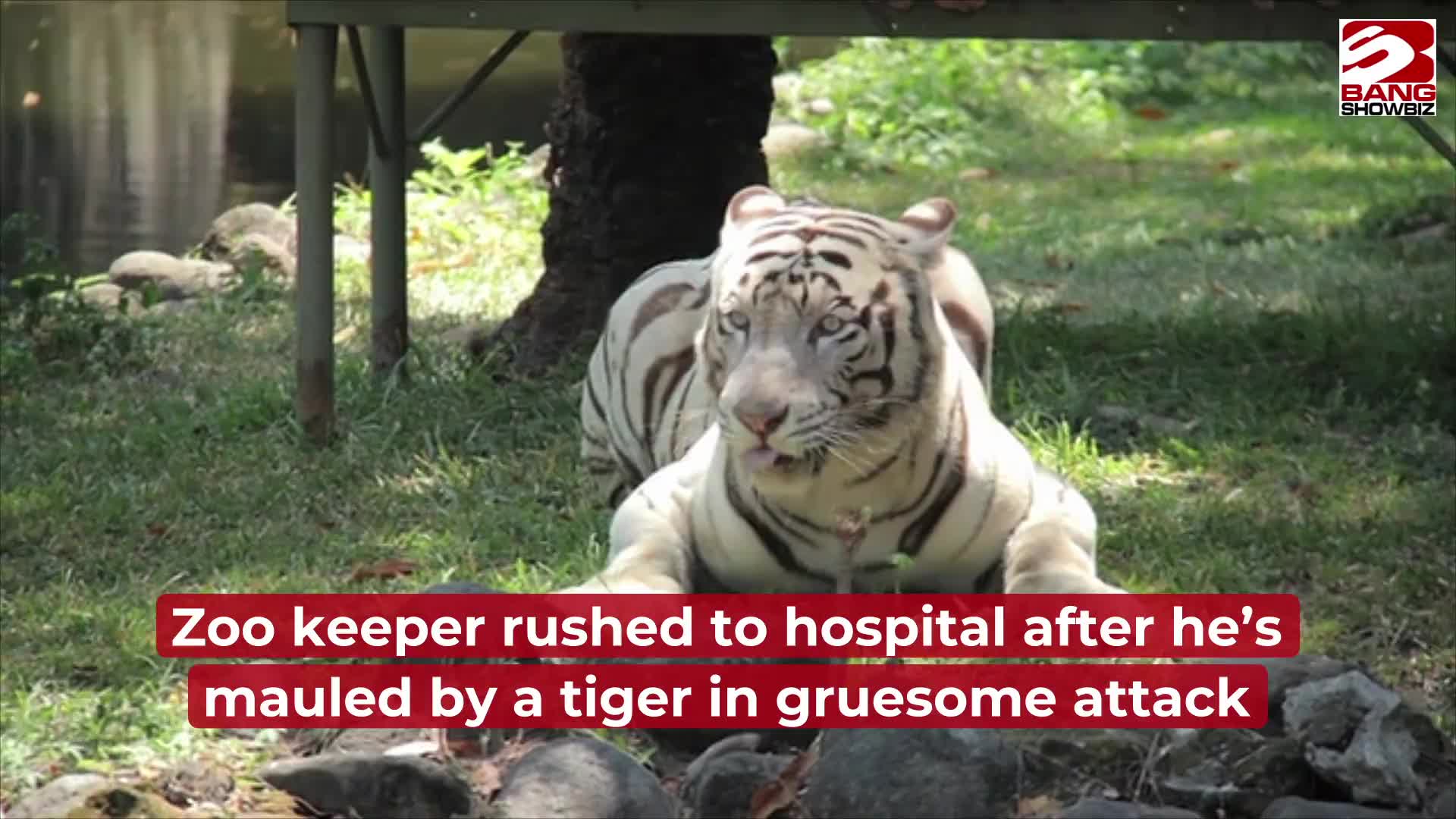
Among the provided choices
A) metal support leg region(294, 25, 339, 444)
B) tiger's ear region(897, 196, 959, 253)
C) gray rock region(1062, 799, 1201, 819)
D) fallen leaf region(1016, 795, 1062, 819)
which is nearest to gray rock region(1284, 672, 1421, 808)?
gray rock region(1062, 799, 1201, 819)

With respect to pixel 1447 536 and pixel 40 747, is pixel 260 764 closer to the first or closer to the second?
pixel 40 747

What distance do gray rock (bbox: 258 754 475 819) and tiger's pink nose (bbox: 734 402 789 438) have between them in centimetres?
94

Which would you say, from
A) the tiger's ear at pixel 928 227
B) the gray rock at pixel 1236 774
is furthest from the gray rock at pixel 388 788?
the tiger's ear at pixel 928 227

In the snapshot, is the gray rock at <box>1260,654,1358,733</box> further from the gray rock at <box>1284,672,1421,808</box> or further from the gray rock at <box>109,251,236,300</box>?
the gray rock at <box>109,251,236,300</box>

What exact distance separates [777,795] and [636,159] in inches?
147

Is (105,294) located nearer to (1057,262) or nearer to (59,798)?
(1057,262)

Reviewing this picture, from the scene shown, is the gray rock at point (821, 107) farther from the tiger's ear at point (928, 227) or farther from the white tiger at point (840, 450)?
the tiger's ear at point (928, 227)

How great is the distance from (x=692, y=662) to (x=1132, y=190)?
6977 mm

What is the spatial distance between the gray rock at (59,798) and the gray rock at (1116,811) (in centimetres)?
161

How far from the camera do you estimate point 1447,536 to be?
19.3 feet

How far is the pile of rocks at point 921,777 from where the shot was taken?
406cm

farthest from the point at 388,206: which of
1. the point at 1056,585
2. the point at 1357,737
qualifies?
the point at 1357,737

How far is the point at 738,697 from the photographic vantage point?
4.53 m

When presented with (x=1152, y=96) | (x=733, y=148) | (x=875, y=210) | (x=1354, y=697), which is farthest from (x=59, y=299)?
(x=1152, y=96)
